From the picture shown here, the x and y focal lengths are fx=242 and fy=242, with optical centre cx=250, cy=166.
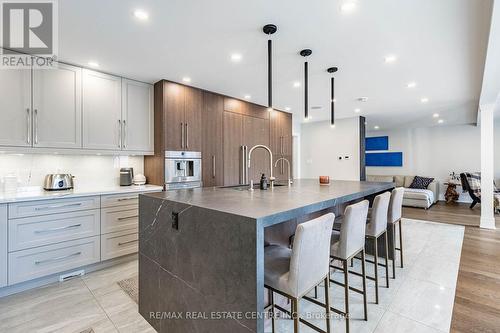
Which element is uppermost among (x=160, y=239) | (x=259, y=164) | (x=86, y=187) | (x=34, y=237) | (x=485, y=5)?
(x=485, y=5)

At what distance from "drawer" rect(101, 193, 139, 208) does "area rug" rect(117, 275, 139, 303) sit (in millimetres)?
900

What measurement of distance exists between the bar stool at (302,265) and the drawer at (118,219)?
2285mm

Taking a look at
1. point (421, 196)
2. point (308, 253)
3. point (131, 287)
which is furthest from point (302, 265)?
point (421, 196)

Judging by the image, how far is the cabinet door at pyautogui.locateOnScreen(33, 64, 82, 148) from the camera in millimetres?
2693

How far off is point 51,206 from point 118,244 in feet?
2.80

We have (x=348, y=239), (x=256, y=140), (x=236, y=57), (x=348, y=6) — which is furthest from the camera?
(x=256, y=140)

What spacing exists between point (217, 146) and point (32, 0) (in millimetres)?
2732

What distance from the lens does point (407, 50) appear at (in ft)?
8.60

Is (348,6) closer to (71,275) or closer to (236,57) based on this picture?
(236,57)

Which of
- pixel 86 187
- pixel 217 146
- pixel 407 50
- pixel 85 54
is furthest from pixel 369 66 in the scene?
pixel 86 187

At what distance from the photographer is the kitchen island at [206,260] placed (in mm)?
1154

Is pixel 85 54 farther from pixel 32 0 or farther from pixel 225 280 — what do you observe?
pixel 225 280

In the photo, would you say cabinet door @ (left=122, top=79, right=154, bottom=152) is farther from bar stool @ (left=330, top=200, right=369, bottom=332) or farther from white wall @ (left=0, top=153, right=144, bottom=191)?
bar stool @ (left=330, top=200, right=369, bottom=332)

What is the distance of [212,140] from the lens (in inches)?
162
